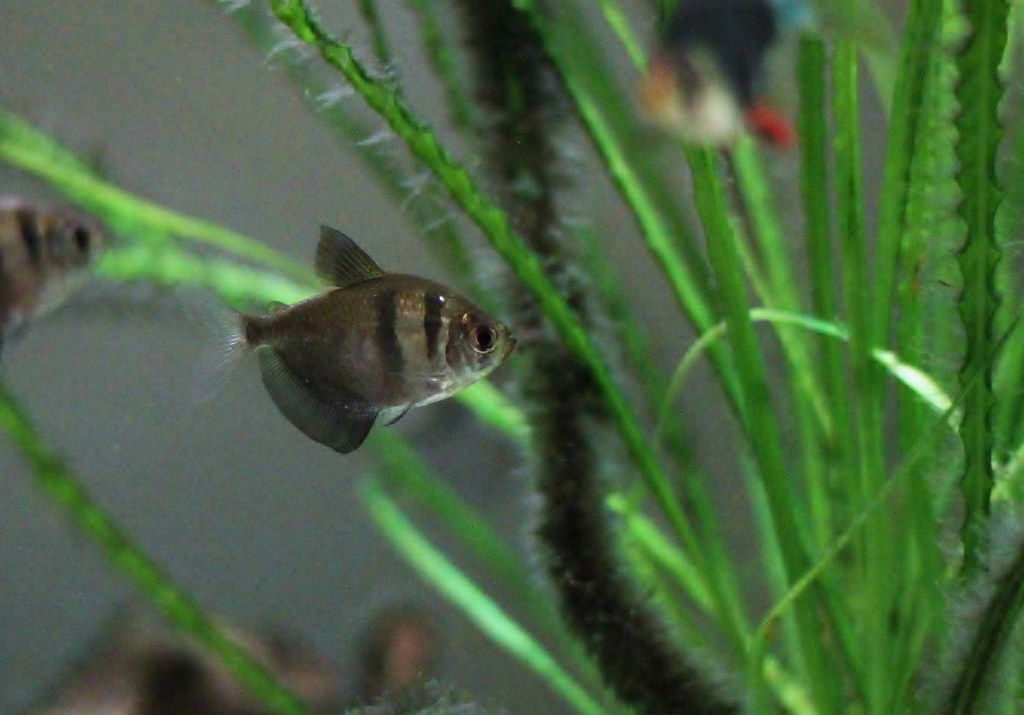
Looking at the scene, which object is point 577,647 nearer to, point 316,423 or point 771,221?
point 316,423

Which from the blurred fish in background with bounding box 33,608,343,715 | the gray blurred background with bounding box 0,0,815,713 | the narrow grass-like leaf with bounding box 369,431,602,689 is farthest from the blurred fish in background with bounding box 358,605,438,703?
the narrow grass-like leaf with bounding box 369,431,602,689

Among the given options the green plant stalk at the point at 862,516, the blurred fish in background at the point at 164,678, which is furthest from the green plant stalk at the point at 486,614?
the green plant stalk at the point at 862,516

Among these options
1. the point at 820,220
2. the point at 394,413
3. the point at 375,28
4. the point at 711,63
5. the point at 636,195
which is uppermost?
the point at 375,28

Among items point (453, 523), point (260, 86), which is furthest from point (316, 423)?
point (260, 86)

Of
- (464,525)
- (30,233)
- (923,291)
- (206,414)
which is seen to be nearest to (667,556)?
(464,525)

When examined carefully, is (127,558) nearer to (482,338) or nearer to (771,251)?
(482,338)
